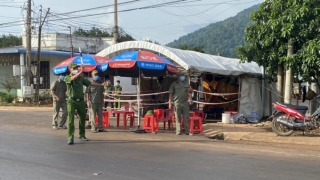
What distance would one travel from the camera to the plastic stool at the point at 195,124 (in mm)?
12726

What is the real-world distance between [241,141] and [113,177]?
5945 mm

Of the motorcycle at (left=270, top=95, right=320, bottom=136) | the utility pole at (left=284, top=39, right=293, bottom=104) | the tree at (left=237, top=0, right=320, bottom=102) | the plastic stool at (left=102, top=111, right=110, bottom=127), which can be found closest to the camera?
the motorcycle at (left=270, top=95, right=320, bottom=136)

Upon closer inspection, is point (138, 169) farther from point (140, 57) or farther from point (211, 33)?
point (211, 33)

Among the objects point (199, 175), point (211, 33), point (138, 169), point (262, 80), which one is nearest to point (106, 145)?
point (138, 169)

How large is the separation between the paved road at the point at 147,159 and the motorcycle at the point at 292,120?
1839 mm

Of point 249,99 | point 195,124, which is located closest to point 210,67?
point 249,99

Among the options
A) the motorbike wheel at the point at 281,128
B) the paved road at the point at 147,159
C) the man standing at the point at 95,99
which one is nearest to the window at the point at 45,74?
the man standing at the point at 95,99

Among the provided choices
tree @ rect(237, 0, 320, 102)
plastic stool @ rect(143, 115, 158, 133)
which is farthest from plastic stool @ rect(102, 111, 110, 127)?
tree @ rect(237, 0, 320, 102)

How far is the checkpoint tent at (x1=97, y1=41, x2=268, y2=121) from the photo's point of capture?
16.1m

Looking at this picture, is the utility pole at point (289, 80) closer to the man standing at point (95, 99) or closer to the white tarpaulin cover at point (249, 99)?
the white tarpaulin cover at point (249, 99)

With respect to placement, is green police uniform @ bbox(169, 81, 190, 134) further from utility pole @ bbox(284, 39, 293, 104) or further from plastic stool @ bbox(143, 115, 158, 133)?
utility pole @ bbox(284, 39, 293, 104)

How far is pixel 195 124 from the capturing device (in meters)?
13.5

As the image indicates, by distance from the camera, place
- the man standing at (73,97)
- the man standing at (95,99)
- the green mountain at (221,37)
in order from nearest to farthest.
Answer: the man standing at (73,97), the man standing at (95,99), the green mountain at (221,37)

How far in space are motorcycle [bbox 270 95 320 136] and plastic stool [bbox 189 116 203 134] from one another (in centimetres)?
229
